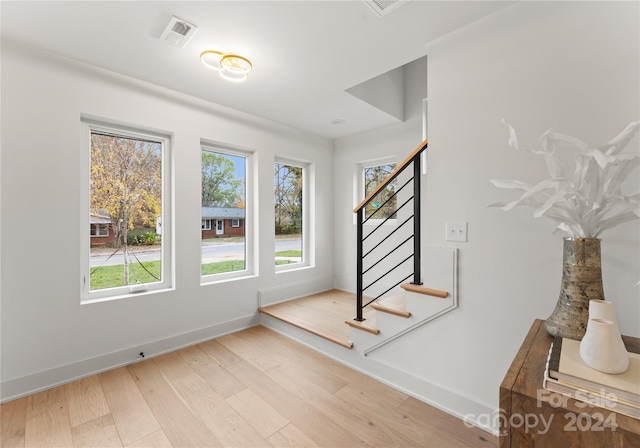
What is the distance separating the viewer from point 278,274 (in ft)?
11.5

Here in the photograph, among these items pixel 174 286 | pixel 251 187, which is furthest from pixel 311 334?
pixel 251 187

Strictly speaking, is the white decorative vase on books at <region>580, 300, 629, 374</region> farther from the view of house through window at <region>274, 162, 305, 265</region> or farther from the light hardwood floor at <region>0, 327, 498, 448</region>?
the view of house through window at <region>274, 162, 305, 265</region>

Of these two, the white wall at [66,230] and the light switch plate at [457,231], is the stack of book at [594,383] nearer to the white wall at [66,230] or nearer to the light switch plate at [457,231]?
the light switch plate at [457,231]

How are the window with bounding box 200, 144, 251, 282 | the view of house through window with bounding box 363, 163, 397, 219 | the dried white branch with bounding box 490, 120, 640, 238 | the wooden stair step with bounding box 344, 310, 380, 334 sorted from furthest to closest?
the view of house through window with bounding box 363, 163, 397, 219 < the window with bounding box 200, 144, 251, 282 < the wooden stair step with bounding box 344, 310, 380, 334 < the dried white branch with bounding box 490, 120, 640, 238

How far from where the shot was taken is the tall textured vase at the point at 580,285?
107cm

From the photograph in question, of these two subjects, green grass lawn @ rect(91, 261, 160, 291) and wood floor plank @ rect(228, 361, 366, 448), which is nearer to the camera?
wood floor plank @ rect(228, 361, 366, 448)

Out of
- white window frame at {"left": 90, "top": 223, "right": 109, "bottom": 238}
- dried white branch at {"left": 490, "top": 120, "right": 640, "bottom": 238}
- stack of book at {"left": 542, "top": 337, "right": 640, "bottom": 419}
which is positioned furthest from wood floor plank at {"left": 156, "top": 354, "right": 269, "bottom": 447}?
dried white branch at {"left": 490, "top": 120, "right": 640, "bottom": 238}

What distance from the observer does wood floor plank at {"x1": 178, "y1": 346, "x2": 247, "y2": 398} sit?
202 centimetres

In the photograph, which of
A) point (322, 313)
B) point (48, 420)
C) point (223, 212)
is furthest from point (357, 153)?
point (48, 420)

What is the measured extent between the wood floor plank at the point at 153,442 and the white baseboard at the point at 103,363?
1014 millimetres

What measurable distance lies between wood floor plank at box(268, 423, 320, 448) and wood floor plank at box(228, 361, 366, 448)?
0.03 meters

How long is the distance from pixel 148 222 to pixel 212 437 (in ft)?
6.30

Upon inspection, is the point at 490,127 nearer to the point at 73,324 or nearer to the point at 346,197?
the point at 346,197

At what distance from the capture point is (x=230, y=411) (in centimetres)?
179
